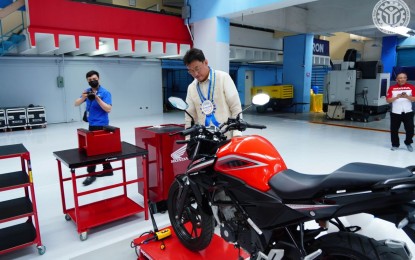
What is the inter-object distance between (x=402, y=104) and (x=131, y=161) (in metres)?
5.24

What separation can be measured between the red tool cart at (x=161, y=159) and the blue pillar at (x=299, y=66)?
31.9ft

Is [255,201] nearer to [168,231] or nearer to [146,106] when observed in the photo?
[168,231]

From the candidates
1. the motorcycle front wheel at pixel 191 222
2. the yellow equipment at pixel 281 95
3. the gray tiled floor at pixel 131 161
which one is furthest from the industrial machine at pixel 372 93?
the motorcycle front wheel at pixel 191 222

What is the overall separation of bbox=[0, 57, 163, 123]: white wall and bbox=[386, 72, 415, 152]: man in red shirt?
9258 mm

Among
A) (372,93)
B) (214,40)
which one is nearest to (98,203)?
(214,40)

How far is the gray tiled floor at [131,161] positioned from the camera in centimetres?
250

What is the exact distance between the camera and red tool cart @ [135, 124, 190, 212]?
3057mm

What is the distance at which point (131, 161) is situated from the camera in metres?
5.37

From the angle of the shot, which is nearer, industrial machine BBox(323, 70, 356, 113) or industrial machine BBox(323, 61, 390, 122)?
industrial machine BBox(323, 61, 390, 122)

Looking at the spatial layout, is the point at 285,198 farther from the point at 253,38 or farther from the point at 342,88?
the point at 253,38

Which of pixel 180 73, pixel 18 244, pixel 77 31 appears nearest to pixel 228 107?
pixel 18 244

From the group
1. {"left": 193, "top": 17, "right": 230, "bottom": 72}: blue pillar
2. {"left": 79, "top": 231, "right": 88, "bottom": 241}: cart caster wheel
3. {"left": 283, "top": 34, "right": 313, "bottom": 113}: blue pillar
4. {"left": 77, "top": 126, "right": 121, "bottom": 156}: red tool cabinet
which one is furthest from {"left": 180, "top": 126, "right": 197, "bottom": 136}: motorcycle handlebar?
{"left": 283, "top": 34, "right": 313, "bottom": 113}: blue pillar

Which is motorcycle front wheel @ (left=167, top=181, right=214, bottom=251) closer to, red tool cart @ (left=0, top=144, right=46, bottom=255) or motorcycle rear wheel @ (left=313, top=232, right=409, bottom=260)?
motorcycle rear wheel @ (left=313, top=232, right=409, bottom=260)

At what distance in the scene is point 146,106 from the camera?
1268 cm
